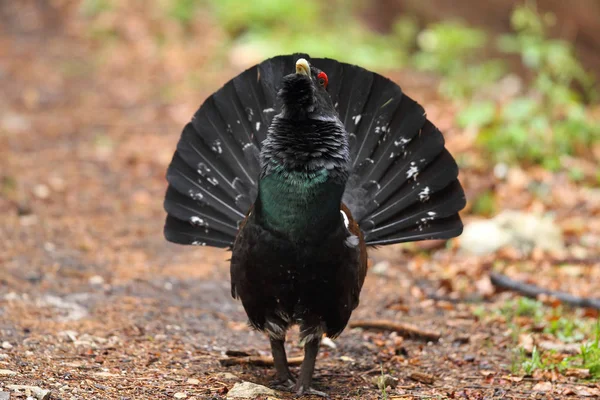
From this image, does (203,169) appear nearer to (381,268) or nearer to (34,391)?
(34,391)

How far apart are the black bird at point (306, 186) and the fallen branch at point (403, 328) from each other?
811mm

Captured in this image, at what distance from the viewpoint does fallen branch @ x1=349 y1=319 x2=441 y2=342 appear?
562 cm

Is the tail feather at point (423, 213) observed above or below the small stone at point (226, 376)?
above

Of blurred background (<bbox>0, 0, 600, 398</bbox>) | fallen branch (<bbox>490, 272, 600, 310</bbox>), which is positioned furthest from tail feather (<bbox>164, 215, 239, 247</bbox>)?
fallen branch (<bbox>490, 272, 600, 310</bbox>)

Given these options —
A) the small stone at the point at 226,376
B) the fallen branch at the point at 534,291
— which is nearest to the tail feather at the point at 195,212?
the small stone at the point at 226,376

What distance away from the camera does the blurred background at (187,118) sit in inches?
241

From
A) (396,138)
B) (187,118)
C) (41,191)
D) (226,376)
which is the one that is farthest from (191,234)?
(187,118)

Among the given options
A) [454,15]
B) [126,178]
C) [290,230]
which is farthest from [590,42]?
[290,230]

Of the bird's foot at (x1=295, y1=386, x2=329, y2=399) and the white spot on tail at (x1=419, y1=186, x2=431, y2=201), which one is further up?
the white spot on tail at (x1=419, y1=186, x2=431, y2=201)

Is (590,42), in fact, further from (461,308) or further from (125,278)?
(125,278)

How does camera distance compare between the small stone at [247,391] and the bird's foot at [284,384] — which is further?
the bird's foot at [284,384]

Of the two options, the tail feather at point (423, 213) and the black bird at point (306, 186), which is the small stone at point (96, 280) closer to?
the black bird at point (306, 186)

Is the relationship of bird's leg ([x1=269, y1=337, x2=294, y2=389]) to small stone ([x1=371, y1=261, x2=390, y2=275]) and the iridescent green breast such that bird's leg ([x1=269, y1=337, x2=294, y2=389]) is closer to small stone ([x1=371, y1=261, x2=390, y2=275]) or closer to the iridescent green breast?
the iridescent green breast

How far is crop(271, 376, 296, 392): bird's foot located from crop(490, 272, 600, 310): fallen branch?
8.44ft
